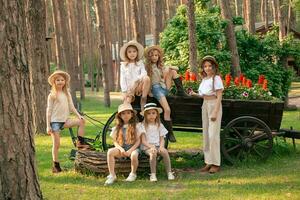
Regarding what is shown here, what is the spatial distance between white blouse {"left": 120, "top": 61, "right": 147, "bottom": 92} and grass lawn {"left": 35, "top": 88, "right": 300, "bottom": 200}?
5.09ft

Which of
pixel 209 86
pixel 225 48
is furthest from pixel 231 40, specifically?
pixel 209 86

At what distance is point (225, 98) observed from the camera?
29.0 feet

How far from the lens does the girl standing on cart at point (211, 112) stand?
8.05 metres

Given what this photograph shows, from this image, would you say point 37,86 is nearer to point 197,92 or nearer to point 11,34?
point 197,92

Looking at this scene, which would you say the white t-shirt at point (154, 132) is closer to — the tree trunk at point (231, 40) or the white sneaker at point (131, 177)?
the white sneaker at point (131, 177)

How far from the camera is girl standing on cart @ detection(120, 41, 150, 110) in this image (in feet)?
26.6

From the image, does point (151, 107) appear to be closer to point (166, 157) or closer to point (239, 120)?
point (166, 157)

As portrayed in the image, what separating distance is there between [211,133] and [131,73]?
5.49 feet

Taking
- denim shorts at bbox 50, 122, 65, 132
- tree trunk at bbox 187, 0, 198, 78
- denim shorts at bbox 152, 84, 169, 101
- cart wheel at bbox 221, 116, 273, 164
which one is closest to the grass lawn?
cart wheel at bbox 221, 116, 273, 164

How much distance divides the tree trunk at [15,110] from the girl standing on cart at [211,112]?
3.79 m

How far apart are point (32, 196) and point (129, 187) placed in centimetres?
225

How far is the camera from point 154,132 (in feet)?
25.4

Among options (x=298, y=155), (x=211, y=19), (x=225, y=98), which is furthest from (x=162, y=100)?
(x=211, y=19)

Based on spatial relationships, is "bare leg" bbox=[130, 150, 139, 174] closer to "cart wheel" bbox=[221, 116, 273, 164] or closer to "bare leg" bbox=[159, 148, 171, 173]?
"bare leg" bbox=[159, 148, 171, 173]
